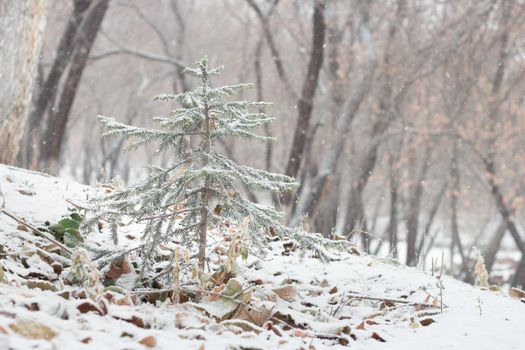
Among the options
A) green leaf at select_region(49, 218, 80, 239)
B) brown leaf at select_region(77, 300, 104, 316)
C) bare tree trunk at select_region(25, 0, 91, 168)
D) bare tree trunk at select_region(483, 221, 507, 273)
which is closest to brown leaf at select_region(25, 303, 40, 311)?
brown leaf at select_region(77, 300, 104, 316)

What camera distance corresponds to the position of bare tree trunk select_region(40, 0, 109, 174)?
9.64 metres

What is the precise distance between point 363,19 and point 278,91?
661 centimetres

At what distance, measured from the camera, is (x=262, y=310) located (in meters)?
2.88

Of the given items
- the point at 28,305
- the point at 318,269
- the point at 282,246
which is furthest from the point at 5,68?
the point at 28,305

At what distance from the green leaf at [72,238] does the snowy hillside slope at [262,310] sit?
0.12 meters

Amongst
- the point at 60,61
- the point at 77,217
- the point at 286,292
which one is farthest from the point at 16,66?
the point at 286,292

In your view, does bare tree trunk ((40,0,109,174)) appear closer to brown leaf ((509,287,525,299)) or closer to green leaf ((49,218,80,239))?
green leaf ((49,218,80,239))

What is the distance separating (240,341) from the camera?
2.42 metres

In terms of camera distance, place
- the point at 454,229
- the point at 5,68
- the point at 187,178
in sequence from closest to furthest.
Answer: the point at 187,178, the point at 5,68, the point at 454,229

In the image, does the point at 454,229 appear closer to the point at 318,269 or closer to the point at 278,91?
the point at 278,91

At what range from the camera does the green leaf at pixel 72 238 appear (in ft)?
11.5

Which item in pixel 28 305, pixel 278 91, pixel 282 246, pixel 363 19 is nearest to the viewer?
pixel 28 305

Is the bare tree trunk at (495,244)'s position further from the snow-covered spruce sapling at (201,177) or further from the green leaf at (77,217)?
the green leaf at (77,217)

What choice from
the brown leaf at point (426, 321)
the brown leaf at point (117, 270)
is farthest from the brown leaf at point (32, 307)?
the brown leaf at point (426, 321)
